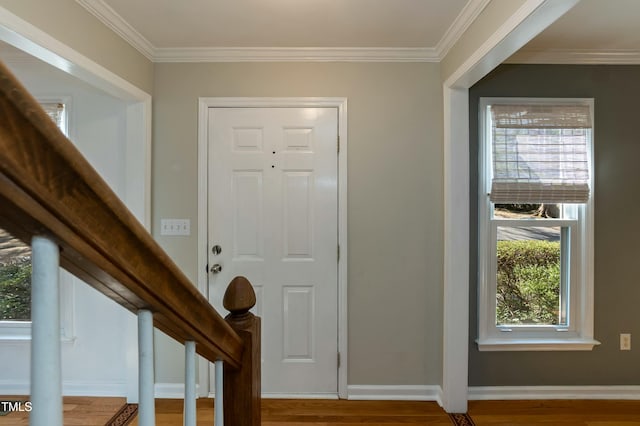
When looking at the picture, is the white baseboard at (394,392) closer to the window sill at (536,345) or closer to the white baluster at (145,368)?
the window sill at (536,345)

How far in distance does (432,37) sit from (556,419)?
258 centimetres

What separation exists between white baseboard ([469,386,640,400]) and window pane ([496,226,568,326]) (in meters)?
0.44

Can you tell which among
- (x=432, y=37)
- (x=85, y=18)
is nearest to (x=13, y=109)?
(x=85, y=18)

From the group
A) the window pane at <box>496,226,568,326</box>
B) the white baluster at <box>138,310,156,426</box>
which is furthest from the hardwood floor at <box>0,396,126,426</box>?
the window pane at <box>496,226,568,326</box>

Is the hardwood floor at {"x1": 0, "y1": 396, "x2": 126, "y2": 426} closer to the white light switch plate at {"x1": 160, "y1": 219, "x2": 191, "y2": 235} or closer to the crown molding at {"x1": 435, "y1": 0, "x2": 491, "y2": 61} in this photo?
the white light switch plate at {"x1": 160, "y1": 219, "x2": 191, "y2": 235}

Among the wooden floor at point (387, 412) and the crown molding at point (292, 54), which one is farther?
the crown molding at point (292, 54)

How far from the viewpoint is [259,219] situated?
7.95 feet

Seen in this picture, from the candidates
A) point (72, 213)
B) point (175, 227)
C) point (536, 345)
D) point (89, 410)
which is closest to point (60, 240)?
point (72, 213)

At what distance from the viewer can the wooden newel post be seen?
78 centimetres

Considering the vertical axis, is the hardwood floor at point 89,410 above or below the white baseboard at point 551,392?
below

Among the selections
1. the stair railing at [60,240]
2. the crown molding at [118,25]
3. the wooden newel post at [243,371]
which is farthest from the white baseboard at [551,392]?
the crown molding at [118,25]

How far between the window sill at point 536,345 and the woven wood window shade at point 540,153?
3.23ft

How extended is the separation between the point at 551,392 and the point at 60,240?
3.10 m

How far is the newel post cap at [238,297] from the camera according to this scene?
820 millimetres
